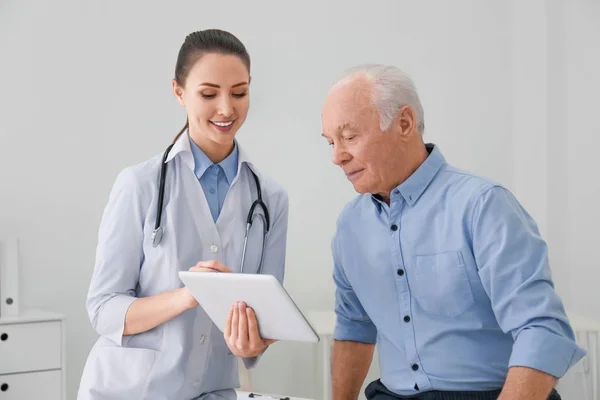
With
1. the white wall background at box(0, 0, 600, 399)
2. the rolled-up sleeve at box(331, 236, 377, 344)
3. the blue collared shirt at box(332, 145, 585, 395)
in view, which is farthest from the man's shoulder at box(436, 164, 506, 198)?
the white wall background at box(0, 0, 600, 399)

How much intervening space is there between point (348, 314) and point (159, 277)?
501 millimetres

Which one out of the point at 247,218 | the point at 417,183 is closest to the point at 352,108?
the point at 417,183

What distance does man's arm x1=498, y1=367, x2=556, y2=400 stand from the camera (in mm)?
1481

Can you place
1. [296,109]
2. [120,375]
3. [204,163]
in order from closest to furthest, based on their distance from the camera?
[120,375]
[204,163]
[296,109]

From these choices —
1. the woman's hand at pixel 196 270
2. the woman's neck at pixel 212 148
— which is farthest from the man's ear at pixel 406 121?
the woman's hand at pixel 196 270

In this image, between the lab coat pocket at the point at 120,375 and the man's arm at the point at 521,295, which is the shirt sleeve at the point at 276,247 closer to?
the lab coat pocket at the point at 120,375

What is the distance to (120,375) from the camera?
160 centimetres

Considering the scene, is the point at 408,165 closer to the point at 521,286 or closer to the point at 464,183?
the point at 464,183

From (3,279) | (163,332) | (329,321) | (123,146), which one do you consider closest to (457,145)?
(329,321)

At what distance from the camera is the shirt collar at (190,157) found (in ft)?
5.52

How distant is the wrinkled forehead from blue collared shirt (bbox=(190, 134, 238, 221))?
0.78ft

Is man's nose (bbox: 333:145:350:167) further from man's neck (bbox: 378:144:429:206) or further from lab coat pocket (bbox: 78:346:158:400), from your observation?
lab coat pocket (bbox: 78:346:158:400)

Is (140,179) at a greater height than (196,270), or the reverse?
(140,179)

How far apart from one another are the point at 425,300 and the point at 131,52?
8.85 feet
